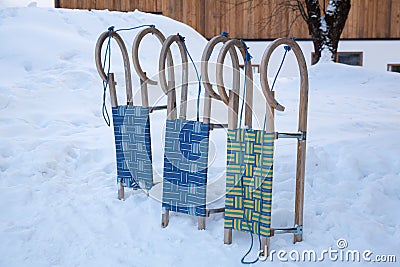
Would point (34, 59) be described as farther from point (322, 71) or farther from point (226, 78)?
point (322, 71)

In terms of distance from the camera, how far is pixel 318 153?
3391 mm

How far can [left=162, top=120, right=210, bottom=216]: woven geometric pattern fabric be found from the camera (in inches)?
102

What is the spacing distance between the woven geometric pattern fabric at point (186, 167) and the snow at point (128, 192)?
0.17 meters

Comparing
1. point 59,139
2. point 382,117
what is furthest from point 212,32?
point 59,139

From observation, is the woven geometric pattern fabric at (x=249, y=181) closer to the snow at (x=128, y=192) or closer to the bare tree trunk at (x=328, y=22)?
the snow at (x=128, y=192)

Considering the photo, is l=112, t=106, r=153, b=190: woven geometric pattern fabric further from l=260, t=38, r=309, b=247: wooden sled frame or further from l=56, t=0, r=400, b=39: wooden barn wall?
l=56, t=0, r=400, b=39: wooden barn wall

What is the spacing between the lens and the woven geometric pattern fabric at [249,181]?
2.43 metres

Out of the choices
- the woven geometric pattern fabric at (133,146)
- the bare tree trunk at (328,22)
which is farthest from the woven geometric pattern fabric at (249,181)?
the bare tree trunk at (328,22)

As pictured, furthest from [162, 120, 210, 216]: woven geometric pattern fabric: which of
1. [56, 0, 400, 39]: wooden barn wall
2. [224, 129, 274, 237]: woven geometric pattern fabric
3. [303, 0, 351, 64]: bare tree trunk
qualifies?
[56, 0, 400, 39]: wooden barn wall

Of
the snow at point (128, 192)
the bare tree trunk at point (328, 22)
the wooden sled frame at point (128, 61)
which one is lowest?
the snow at point (128, 192)

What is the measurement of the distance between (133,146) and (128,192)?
0.39 meters

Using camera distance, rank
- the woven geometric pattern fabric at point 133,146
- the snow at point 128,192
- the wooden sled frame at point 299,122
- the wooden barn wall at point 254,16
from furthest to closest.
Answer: the wooden barn wall at point 254,16
the woven geometric pattern fabric at point 133,146
the snow at point 128,192
the wooden sled frame at point 299,122

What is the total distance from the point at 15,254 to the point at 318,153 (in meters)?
2.00

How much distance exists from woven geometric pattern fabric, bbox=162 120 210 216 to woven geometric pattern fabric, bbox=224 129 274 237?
0.53ft
